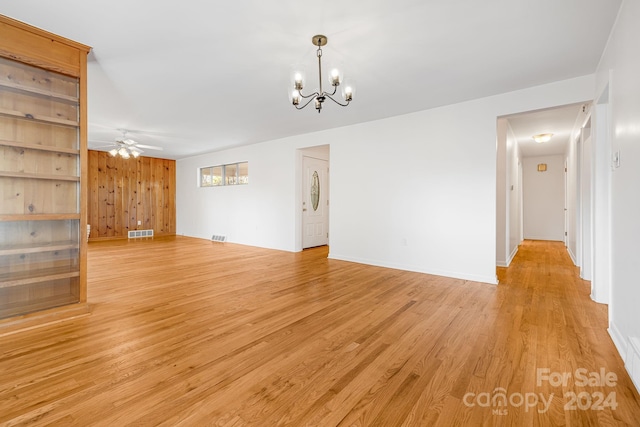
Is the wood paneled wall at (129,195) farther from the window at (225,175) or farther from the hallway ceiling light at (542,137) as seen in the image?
the hallway ceiling light at (542,137)

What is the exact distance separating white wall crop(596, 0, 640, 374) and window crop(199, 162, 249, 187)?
22.5ft

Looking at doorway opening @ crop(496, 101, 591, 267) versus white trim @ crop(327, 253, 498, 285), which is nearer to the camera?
white trim @ crop(327, 253, 498, 285)

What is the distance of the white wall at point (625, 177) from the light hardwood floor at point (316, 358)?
348 mm

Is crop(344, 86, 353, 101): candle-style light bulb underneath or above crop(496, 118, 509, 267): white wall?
above

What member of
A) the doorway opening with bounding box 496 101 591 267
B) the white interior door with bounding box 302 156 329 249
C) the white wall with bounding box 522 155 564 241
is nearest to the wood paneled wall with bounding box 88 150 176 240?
the white interior door with bounding box 302 156 329 249

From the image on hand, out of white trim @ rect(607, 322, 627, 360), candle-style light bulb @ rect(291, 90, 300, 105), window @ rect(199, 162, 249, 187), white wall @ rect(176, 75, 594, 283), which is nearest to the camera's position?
white trim @ rect(607, 322, 627, 360)

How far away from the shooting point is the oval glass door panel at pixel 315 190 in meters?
7.03

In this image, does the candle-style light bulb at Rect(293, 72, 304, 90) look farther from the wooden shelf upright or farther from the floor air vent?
the floor air vent

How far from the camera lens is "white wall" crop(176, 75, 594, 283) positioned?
396 centimetres

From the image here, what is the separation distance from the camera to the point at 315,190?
713 centimetres

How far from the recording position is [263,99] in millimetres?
4137

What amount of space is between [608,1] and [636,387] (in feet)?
8.85

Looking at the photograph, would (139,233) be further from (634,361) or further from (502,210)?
(634,361)

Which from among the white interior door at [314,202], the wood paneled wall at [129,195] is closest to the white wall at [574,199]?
the white interior door at [314,202]
